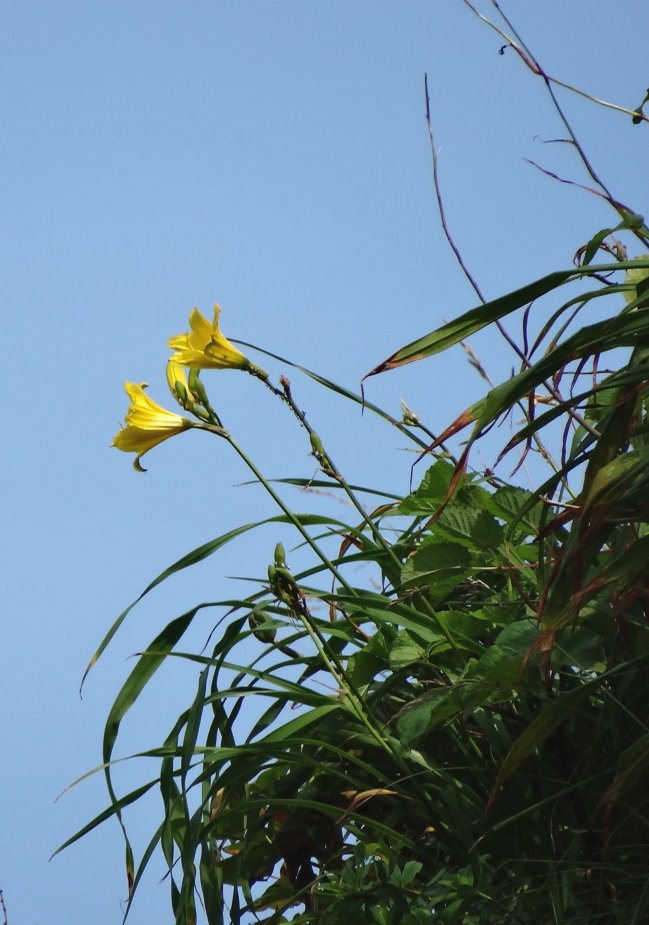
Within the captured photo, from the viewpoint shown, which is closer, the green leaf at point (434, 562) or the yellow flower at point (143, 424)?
the green leaf at point (434, 562)

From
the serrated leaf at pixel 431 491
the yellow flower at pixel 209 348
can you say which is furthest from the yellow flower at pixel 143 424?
the serrated leaf at pixel 431 491

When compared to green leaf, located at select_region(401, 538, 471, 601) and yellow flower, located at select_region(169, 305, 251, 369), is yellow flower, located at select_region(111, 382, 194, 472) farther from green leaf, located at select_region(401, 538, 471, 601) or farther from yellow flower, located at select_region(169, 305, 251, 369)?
green leaf, located at select_region(401, 538, 471, 601)

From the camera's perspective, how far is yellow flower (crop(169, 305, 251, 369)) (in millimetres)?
1668

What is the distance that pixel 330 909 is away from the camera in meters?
1.37

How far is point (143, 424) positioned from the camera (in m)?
1.69

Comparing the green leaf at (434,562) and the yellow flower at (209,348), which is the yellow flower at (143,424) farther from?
the green leaf at (434,562)

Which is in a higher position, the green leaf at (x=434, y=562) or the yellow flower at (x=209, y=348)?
the yellow flower at (x=209, y=348)

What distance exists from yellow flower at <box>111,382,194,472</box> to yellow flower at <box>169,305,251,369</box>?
82 millimetres

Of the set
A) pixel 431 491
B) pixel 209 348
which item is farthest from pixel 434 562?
pixel 209 348

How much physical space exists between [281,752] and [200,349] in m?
0.60

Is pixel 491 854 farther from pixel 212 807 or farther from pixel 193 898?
pixel 212 807

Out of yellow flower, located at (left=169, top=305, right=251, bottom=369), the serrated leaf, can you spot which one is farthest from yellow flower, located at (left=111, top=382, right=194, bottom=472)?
the serrated leaf

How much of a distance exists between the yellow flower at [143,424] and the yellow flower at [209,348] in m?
0.08

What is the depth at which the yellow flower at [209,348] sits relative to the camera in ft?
5.47
